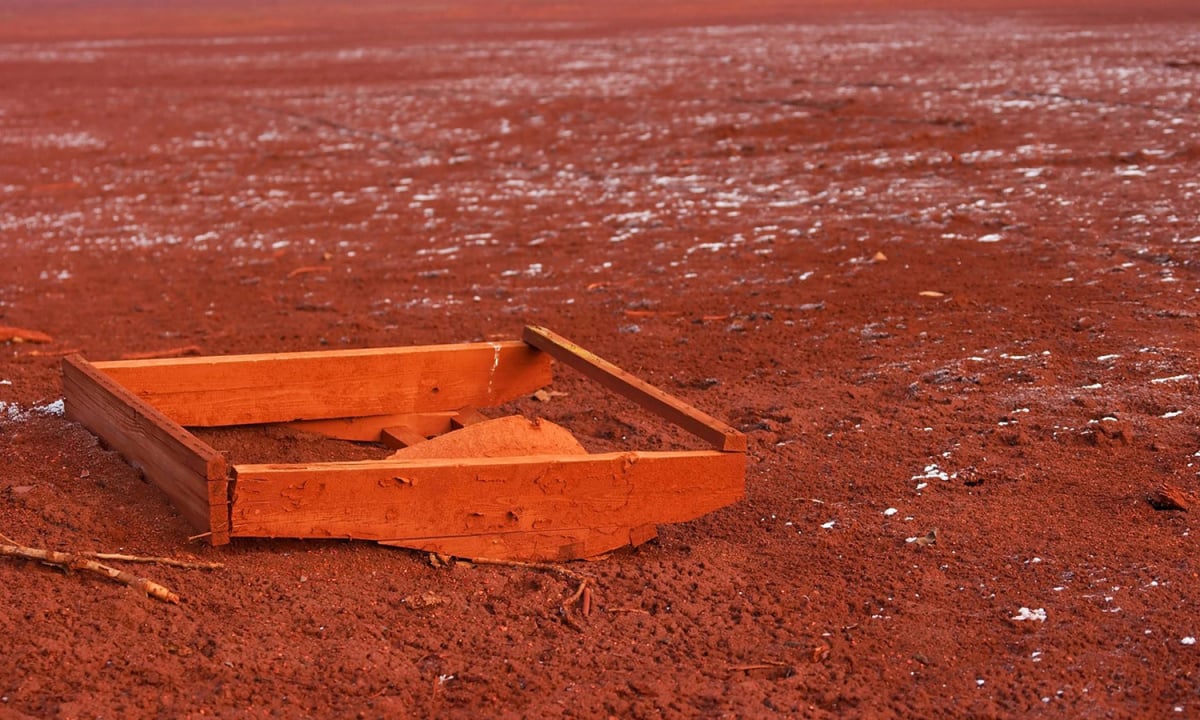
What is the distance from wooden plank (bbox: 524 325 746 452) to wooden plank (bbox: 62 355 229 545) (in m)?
1.41

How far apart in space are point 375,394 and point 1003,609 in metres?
2.41

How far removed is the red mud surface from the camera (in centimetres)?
312

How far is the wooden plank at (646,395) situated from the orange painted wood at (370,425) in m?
0.48

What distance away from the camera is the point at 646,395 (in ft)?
13.8

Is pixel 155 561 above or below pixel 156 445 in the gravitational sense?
below

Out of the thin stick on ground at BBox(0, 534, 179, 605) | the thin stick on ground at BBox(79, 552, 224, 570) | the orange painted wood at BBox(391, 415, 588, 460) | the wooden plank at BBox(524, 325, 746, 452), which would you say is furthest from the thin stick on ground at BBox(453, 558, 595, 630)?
the thin stick on ground at BBox(0, 534, 179, 605)

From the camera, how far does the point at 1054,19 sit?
22.8 metres

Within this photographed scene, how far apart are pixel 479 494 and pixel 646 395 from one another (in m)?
0.78

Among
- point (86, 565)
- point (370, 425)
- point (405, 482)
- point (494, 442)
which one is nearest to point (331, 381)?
point (370, 425)

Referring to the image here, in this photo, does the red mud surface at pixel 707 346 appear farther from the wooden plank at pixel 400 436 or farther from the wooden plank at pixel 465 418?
the wooden plank at pixel 400 436

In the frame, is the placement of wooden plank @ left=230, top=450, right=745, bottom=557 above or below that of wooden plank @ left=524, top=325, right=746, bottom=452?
below

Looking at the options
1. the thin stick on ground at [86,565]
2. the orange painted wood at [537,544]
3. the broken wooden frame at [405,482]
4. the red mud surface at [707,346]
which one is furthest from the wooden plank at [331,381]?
the orange painted wood at [537,544]

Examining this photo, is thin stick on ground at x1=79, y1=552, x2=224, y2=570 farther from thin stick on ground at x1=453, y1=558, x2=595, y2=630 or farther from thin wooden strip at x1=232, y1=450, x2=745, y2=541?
thin stick on ground at x1=453, y1=558, x2=595, y2=630

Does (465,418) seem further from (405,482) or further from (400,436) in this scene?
(405,482)
